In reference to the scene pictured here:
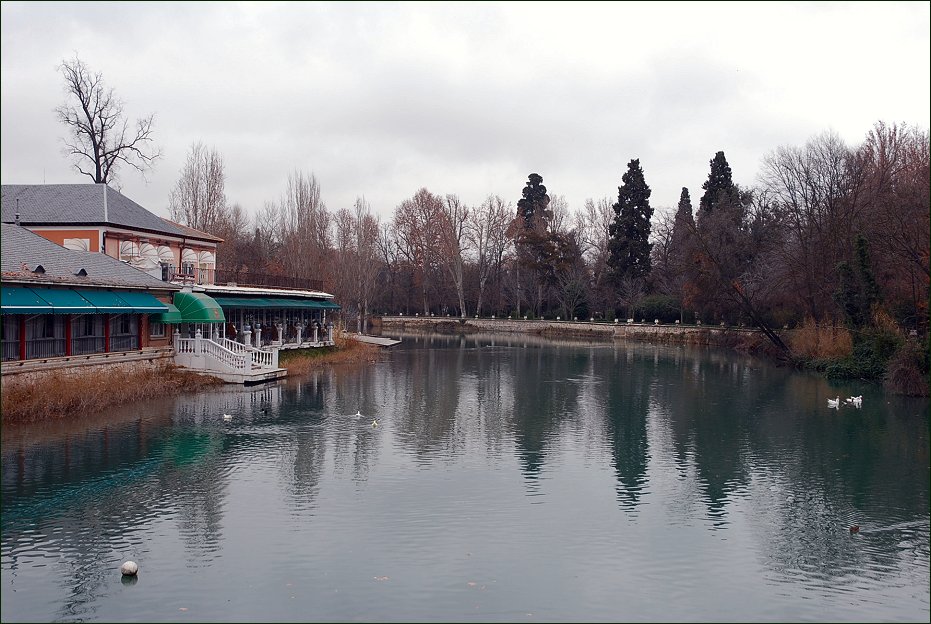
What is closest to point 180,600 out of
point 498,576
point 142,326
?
point 498,576

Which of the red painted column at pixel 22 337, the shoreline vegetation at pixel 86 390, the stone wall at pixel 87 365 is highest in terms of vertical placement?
the red painted column at pixel 22 337

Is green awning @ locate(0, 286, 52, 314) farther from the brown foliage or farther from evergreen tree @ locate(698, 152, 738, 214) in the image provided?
evergreen tree @ locate(698, 152, 738, 214)

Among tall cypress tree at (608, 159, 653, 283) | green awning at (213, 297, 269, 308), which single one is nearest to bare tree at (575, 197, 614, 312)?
tall cypress tree at (608, 159, 653, 283)

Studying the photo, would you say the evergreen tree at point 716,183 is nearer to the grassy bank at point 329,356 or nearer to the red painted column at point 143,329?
the grassy bank at point 329,356

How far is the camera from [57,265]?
24328 millimetres

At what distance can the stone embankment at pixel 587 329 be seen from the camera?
5591 centimetres

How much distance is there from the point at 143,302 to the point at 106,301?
2263 mm

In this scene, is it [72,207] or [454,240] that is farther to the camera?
[454,240]

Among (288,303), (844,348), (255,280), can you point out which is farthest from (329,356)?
(844,348)

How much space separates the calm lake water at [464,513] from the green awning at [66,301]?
3.24m

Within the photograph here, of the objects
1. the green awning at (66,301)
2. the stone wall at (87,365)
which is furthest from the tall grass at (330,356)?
the green awning at (66,301)

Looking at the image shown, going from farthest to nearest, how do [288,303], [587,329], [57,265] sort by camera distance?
1. [587,329]
2. [288,303]
3. [57,265]

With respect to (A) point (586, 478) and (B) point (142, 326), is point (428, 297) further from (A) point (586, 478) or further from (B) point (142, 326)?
(A) point (586, 478)

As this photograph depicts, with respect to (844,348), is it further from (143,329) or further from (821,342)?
(143,329)
